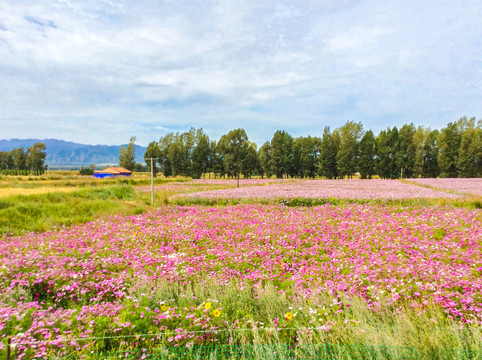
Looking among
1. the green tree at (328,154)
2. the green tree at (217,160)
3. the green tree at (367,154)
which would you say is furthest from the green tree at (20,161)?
the green tree at (367,154)

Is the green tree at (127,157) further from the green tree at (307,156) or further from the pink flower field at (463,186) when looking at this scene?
the pink flower field at (463,186)

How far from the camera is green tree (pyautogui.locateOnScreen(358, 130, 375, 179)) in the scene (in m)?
70.6

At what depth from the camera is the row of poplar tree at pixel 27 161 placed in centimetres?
9850

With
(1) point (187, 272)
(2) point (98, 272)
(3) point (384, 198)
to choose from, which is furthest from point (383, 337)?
(3) point (384, 198)

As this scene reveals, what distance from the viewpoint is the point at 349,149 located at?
7094 cm

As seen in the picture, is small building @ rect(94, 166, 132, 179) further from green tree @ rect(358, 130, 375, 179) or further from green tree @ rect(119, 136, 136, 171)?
green tree @ rect(358, 130, 375, 179)

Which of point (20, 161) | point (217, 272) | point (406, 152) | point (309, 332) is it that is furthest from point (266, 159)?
point (20, 161)

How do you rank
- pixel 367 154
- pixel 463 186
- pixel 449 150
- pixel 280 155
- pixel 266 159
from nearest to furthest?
1. pixel 463 186
2. pixel 449 150
3. pixel 367 154
4. pixel 280 155
5. pixel 266 159

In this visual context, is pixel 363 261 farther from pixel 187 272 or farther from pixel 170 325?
pixel 170 325

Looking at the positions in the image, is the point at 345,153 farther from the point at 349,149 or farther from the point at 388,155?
the point at 388,155

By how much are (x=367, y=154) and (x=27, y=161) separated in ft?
437

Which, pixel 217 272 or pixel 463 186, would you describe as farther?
pixel 463 186

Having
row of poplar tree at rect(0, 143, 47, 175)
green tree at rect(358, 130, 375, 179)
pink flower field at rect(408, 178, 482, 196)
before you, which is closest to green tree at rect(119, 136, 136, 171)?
row of poplar tree at rect(0, 143, 47, 175)

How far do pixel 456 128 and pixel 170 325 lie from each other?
87.7 meters
